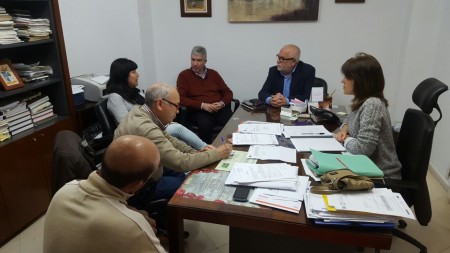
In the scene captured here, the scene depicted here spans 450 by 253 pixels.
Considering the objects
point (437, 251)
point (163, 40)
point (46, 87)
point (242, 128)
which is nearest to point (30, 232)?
point (46, 87)

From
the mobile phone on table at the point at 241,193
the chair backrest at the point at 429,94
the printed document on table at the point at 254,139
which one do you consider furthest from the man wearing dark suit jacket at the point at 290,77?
the mobile phone on table at the point at 241,193

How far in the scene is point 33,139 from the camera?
7.74ft

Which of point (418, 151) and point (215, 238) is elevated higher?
point (418, 151)

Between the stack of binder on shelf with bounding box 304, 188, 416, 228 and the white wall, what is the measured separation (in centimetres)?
220

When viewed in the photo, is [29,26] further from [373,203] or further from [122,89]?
[373,203]

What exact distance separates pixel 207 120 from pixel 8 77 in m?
1.72

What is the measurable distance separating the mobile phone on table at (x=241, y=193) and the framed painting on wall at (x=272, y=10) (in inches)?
102

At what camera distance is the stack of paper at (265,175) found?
144 centimetres

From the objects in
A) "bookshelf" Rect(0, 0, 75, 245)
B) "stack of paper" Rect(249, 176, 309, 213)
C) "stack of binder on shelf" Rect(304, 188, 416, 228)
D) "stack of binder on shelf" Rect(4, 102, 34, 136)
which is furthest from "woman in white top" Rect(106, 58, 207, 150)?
"stack of binder on shelf" Rect(304, 188, 416, 228)

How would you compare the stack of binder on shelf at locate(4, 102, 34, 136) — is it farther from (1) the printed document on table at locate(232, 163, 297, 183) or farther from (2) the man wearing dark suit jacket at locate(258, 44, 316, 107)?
(2) the man wearing dark suit jacket at locate(258, 44, 316, 107)

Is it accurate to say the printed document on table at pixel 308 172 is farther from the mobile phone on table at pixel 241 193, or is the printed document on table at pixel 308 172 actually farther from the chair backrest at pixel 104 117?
the chair backrest at pixel 104 117

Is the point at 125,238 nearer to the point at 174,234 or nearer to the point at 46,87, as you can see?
the point at 174,234

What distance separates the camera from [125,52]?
11.8 feet

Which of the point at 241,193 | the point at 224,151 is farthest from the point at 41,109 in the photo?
the point at 241,193
